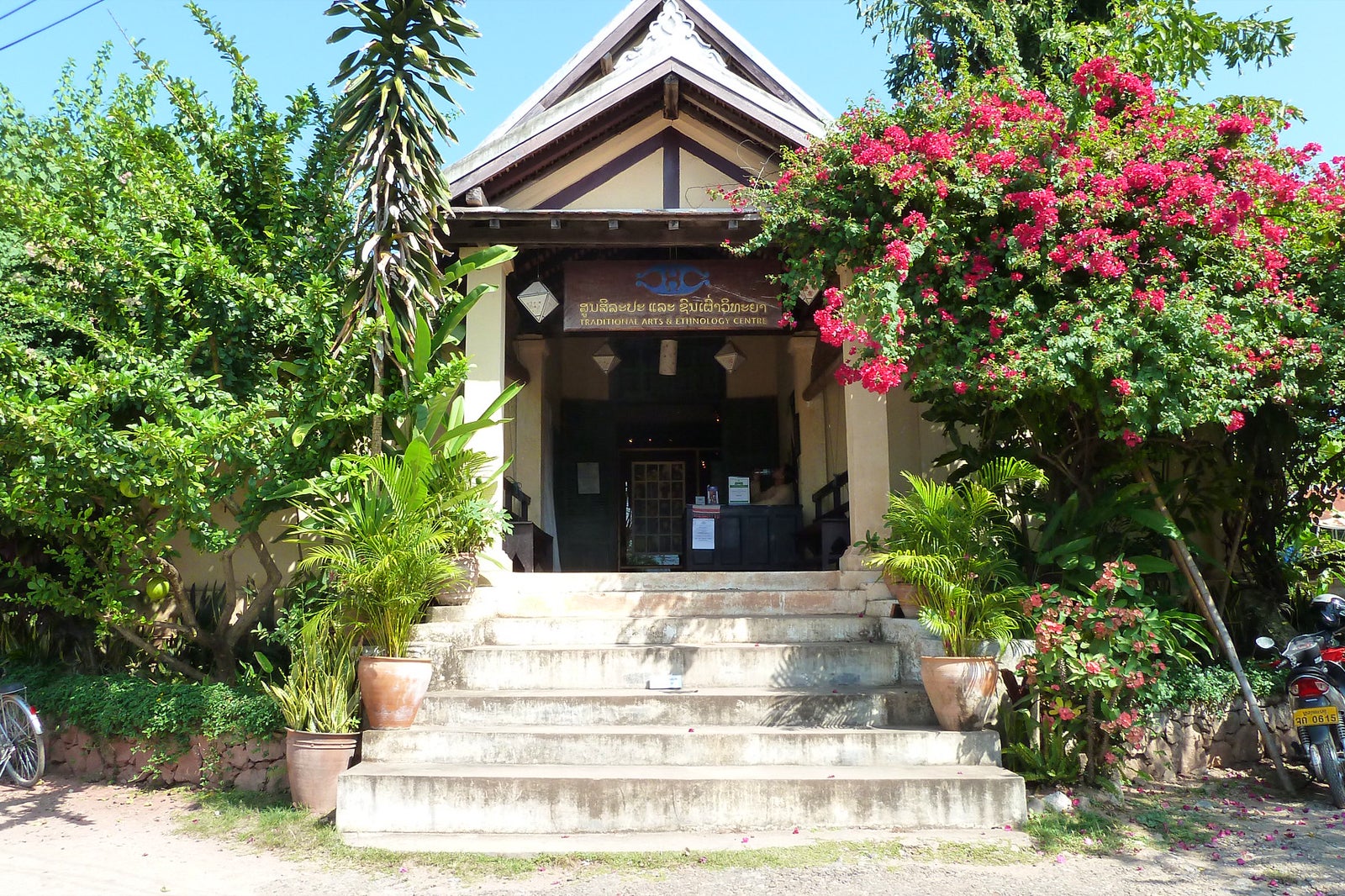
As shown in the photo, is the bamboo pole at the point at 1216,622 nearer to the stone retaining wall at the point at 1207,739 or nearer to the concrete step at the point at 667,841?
the stone retaining wall at the point at 1207,739

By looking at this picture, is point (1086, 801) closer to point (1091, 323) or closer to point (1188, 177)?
point (1091, 323)

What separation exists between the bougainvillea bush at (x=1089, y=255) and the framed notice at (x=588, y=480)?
6573 millimetres

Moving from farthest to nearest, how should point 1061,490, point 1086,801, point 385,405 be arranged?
point 1061,490, point 385,405, point 1086,801

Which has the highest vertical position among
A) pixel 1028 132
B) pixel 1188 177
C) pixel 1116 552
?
pixel 1028 132

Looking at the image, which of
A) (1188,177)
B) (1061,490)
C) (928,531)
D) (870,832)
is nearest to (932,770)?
(870,832)

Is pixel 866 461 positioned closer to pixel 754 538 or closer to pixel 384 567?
pixel 754 538

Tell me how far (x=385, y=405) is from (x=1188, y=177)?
530 cm

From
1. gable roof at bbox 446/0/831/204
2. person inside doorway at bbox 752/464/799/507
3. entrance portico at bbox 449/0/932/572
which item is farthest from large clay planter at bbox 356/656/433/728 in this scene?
person inside doorway at bbox 752/464/799/507

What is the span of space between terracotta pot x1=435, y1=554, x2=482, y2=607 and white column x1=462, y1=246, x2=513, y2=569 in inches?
24.7

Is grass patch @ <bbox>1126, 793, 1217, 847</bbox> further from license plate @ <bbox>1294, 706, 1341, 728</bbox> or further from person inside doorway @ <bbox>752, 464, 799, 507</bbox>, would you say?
person inside doorway @ <bbox>752, 464, 799, 507</bbox>

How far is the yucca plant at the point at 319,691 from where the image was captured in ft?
17.6

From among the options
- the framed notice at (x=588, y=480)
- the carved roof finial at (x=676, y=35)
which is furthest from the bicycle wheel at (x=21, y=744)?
the carved roof finial at (x=676, y=35)

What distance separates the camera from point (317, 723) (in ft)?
17.6

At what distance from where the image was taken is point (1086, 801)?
5051 millimetres
